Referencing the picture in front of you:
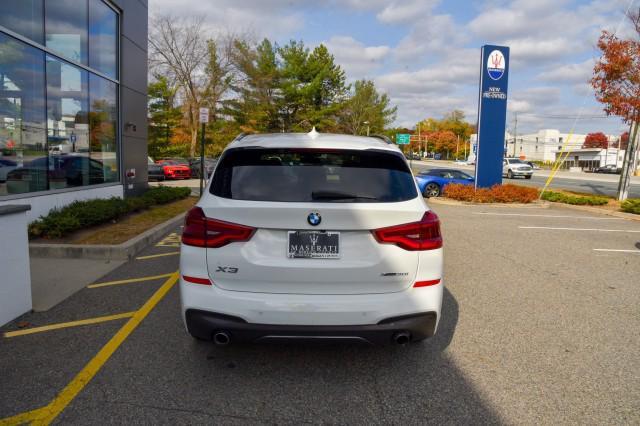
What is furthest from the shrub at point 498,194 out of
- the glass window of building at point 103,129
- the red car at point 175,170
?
the red car at point 175,170

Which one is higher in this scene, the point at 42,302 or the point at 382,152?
the point at 382,152

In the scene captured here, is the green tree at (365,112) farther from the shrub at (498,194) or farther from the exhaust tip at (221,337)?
the exhaust tip at (221,337)

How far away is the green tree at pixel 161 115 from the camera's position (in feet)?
161

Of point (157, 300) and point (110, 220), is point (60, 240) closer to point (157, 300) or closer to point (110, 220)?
point (110, 220)

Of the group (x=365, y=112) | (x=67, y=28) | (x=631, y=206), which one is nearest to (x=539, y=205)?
(x=631, y=206)

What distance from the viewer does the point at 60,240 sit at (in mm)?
7641

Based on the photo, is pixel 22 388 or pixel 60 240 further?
pixel 60 240

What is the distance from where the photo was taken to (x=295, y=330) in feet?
9.86

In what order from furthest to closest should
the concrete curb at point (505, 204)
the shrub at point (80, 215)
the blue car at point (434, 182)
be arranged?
1. the blue car at point (434, 182)
2. the concrete curb at point (505, 204)
3. the shrub at point (80, 215)

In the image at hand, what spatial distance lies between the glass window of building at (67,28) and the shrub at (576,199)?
16.8 meters

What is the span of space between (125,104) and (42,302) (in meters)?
9.68

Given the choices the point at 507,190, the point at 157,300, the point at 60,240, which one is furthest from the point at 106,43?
the point at 507,190

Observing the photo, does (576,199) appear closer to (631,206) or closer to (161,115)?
(631,206)

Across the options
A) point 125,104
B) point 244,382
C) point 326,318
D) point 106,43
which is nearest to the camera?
point 326,318
